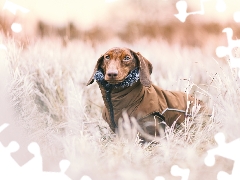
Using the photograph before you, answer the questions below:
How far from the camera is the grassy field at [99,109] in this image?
8.31 ft

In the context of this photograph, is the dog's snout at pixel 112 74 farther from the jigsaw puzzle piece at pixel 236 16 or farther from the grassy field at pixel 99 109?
the jigsaw puzzle piece at pixel 236 16

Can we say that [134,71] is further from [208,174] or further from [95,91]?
[208,174]

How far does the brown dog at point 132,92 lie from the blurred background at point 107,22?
0.18 metres

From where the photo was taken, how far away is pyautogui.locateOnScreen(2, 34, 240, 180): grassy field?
8.31 feet

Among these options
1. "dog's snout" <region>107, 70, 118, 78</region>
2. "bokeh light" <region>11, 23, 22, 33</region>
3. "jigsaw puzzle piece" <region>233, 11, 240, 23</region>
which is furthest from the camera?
"bokeh light" <region>11, 23, 22, 33</region>

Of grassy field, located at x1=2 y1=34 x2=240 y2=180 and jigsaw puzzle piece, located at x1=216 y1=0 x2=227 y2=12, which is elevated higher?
jigsaw puzzle piece, located at x1=216 y1=0 x2=227 y2=12

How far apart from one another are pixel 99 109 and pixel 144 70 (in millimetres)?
371

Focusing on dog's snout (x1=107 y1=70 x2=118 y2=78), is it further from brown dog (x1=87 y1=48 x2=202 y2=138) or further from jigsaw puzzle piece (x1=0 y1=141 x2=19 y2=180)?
jigsaw puzzle piece (x1=0 y1=141 x2=19 y2=180)

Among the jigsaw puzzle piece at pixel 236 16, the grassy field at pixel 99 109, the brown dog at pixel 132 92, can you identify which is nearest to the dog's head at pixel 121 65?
the brown dog at pixel 132 92

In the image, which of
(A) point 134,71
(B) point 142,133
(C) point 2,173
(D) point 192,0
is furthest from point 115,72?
(C) point 2,173

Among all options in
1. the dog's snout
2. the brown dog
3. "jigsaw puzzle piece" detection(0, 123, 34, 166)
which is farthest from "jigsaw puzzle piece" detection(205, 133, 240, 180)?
"jigsaw puzzle piece" detection(0, 123, 34, 166)

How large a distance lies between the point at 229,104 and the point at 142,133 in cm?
39

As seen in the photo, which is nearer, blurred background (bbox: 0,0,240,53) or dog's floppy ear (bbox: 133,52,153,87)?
dog's floppy ear (bbox: 133,52,153,87)

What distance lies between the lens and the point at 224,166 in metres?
2.51
